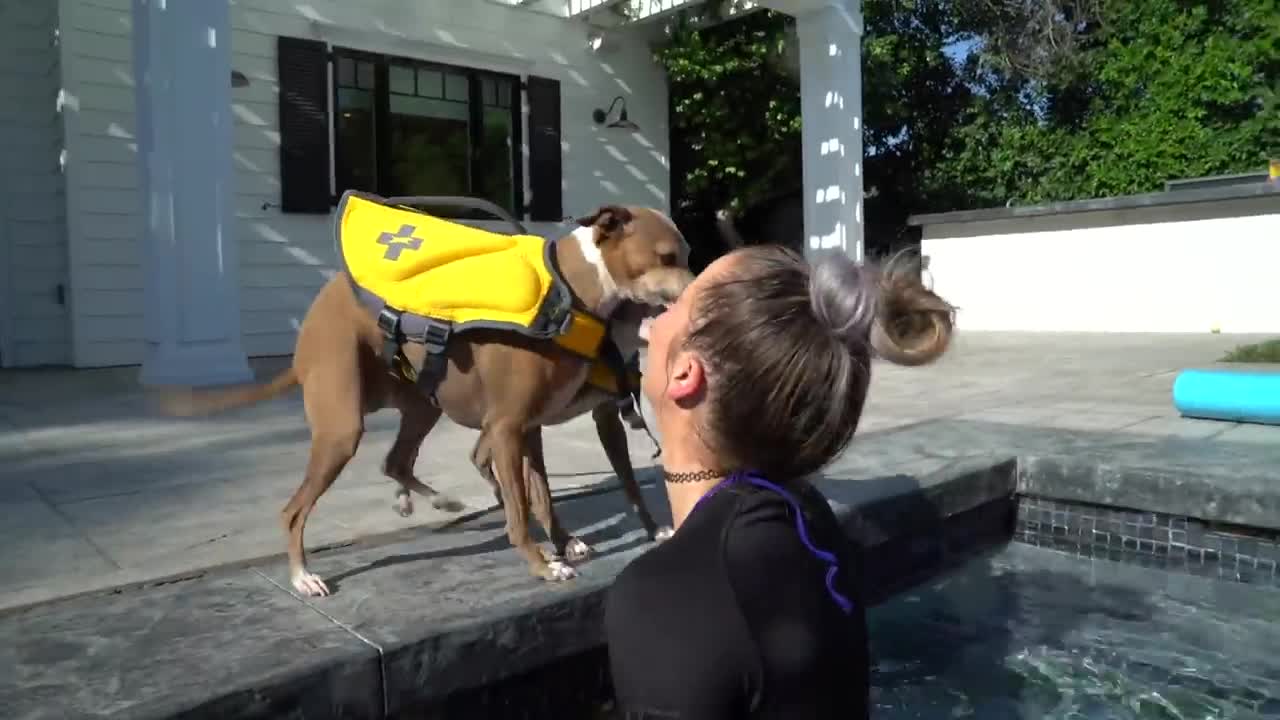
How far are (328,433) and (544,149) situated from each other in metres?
8.25

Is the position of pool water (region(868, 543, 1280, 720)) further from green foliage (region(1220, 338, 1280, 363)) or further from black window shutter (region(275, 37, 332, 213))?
black window shutter (region(275, 37, 332, 213))

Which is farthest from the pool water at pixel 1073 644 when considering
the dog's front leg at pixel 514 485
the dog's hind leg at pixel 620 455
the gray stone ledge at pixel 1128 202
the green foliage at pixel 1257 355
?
the gray stone ledge at pixel 1128 202

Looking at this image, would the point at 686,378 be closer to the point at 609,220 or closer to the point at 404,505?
the point at 609,220

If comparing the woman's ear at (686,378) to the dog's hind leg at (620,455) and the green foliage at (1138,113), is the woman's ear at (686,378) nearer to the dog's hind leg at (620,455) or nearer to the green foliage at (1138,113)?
the dog's hind leg at (620,455)

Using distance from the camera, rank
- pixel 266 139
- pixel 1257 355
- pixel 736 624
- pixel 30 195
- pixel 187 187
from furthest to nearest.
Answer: pixel 266 139
pixel 30 195
pixel 1257 355
pixel 187 187
pixel 736 624

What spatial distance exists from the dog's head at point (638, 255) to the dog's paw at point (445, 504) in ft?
3.38

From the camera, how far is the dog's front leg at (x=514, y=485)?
7.52ft

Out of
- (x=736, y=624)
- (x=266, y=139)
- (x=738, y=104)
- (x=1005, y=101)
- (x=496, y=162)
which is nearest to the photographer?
(x=736, y=624)

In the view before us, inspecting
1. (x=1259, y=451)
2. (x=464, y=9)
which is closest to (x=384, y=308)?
(x=1259, y=451)

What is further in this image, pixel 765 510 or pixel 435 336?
pixel 435 336

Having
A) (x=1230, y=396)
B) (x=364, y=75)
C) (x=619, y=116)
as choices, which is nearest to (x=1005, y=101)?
(x=619, y=116)

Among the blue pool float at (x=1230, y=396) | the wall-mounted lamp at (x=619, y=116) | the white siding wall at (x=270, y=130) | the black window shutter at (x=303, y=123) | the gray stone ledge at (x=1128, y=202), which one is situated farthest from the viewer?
the wall-mounted lamp at (x=619, y=116)

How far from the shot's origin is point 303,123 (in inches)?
341

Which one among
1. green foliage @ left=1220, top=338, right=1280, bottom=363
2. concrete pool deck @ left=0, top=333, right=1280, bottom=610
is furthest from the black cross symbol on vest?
green foliage @ left=1220, top=338, right=1280, bottom=363
